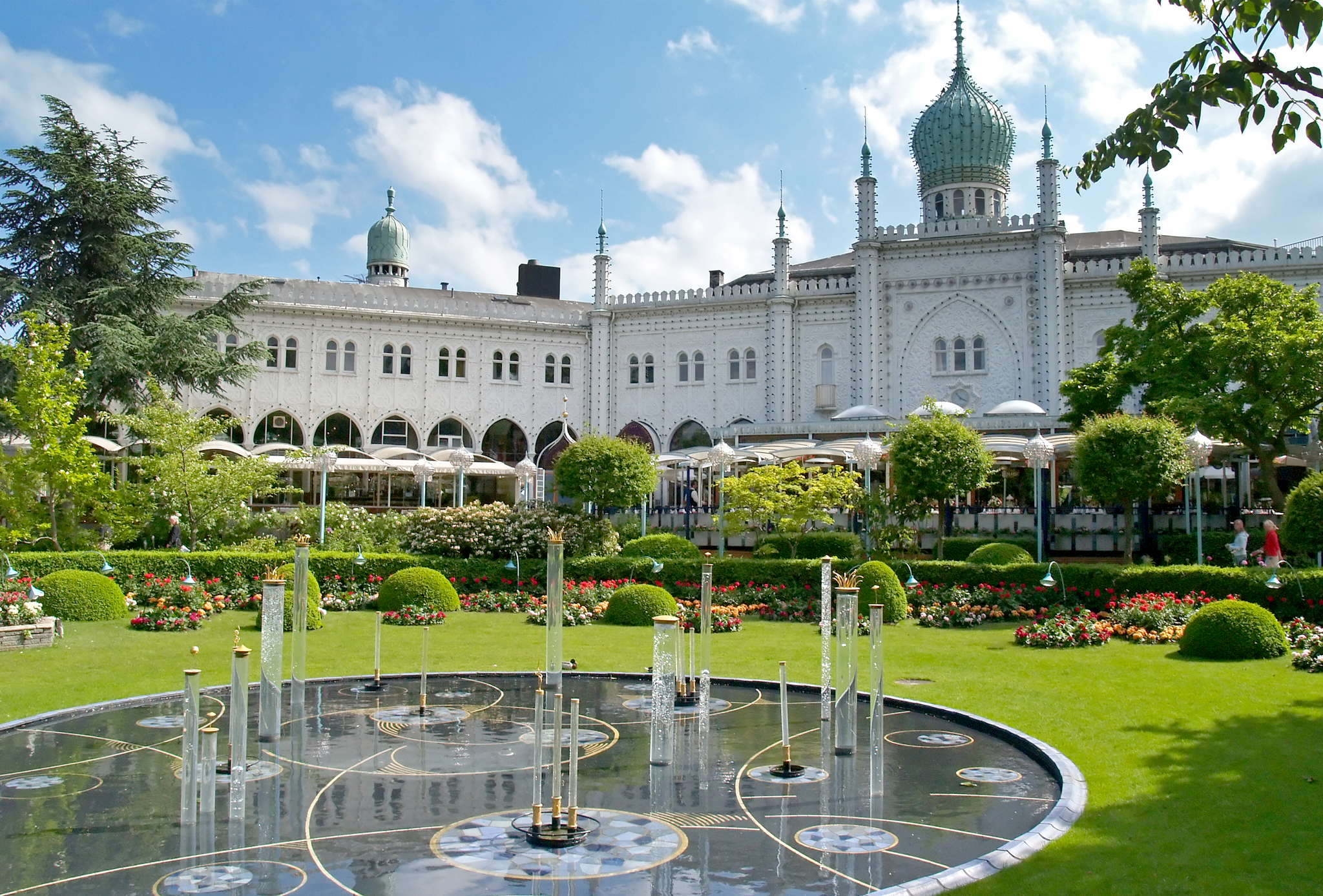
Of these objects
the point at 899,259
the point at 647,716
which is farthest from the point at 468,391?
the point at 647,716

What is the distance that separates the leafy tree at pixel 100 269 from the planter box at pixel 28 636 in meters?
15.8

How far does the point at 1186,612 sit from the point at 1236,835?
1056 cm

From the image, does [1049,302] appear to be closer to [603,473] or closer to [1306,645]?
[603,473]

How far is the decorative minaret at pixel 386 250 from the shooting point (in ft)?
181

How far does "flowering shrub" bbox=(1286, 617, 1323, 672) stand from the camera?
12414mm

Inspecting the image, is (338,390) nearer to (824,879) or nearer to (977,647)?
(977,647)

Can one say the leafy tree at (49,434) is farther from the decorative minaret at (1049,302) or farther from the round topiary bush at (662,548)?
the decorative minaret at (1049,302)

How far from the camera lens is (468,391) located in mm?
43875

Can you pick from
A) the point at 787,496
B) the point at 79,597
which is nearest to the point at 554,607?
the point at 79,597

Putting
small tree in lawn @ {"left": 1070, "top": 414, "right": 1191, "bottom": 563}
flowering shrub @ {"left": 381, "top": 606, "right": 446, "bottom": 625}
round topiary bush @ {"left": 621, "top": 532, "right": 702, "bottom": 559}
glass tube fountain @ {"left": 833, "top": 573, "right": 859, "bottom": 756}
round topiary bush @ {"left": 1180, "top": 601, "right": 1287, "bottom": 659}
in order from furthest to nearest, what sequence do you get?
round topiary bush @ {"left": 621, "top": 532, "right": 702, "bottom": 559}, small tree in lawn @ {"left": 1070, "top": 414, "right": 1191, "bottom": 563}, flowering shrub @ {"left": 381, "top": 606, "right": 446, "bottom": 625}, round topiary bush @ {"left": 1180, "top": 601, "right": 1287, "bottom": 659}, glass tube fountain @ {"left": 833, "top": 573, "right": 859, "bottom": 756}

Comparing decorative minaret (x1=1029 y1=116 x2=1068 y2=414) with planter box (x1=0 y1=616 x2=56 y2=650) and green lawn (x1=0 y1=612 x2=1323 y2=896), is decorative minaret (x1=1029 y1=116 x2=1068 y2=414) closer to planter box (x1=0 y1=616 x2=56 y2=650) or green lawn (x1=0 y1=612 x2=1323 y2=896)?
green lawn (x1=0 y1=612 x2=1323 y2=896)

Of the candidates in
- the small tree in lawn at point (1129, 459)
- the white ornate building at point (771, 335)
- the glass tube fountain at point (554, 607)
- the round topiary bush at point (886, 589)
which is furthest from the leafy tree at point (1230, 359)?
the glass tube fountain at point (554, 607)

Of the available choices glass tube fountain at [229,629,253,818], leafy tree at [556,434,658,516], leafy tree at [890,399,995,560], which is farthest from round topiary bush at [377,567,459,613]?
glass tube fountain at [229,629,253,818]

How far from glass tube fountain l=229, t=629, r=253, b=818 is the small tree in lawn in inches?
694
